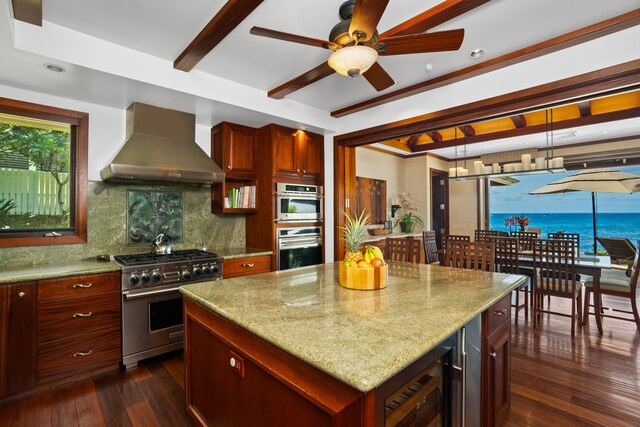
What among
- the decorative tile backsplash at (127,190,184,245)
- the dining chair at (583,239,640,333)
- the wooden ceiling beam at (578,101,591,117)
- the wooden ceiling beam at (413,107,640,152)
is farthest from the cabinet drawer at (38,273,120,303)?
the wooden ceiling beam at (578,101,591,117)

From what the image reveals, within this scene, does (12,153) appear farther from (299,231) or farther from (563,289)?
(563,289)

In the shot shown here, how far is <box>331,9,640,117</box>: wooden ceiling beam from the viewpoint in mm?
2020

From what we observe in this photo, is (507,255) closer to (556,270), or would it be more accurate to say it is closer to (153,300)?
(556,270)

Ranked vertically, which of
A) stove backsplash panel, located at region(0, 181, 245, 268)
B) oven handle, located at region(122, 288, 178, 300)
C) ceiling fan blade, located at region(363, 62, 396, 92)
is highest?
ceiling fan blade, located at region(363, 62, 396, 92)

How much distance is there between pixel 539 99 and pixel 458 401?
2430 mm

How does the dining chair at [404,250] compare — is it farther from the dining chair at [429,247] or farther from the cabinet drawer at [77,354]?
the cabinet drawer at [77,354]

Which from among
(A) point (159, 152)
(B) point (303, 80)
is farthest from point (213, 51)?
(A) point (159, 152)

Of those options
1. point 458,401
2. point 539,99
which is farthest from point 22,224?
point 539,99

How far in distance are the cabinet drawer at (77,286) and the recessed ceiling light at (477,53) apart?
3.47m

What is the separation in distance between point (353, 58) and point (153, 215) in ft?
9.11

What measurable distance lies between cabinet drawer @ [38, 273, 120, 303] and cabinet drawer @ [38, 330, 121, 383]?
337 millimetres

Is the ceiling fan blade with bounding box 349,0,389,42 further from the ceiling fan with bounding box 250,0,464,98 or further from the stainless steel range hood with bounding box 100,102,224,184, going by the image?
the stainless steel range hood with bounding box 100,102,224,184

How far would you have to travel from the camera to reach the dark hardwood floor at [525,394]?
6.30 ft

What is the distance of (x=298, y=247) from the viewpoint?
388cm
